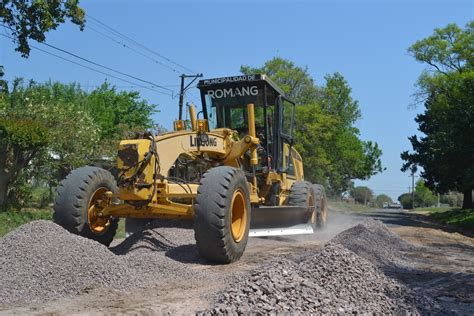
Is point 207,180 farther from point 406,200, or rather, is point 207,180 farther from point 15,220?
point 406,200

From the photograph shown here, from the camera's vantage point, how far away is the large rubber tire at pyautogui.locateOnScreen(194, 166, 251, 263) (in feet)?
25.6

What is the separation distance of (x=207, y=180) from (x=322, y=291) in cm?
286

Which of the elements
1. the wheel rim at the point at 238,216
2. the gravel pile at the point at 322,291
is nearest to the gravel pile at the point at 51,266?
the gravel pile at the point at 322,291

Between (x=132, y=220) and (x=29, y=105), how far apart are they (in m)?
10.9

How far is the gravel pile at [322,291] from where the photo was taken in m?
5.30

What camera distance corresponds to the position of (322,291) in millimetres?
5824

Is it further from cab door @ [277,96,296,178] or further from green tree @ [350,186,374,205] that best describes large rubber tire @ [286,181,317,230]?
green tree @ [350,186,374,205]

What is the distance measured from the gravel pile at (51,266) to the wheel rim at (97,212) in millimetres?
1855

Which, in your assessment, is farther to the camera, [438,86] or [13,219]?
[438,86]

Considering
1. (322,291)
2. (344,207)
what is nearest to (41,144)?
(322,291)

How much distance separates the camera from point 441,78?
41969mm

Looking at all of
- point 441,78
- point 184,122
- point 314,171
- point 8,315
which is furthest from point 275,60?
point 8,315

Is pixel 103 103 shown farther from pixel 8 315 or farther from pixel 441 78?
pixel 8 315

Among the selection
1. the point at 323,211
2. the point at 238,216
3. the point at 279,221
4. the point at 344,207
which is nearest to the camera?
the point at 238,216
